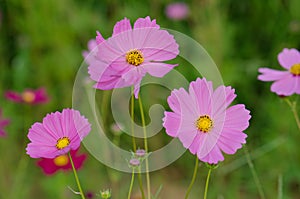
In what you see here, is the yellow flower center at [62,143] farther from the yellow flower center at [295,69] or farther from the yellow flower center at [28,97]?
the yellow flower center at [28,97]

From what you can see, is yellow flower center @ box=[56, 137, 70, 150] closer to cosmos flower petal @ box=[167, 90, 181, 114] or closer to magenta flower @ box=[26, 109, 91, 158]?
magenta flower @ box=[26, 109, 91, 158]

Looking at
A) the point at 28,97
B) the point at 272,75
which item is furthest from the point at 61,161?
the point at 272,75

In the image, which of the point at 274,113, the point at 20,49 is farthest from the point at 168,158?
the point at 20,49

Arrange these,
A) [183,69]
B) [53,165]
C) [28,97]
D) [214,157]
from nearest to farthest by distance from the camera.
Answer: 1. [214,157]
2. [53,165]
3. [28,97]
4. [183,69]

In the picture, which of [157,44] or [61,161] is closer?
[157,44]

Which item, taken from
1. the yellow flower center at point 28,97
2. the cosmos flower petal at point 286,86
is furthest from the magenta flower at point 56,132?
the yellow flower center at point 28,97

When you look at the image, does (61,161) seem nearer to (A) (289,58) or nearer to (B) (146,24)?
(A) (289,58)
